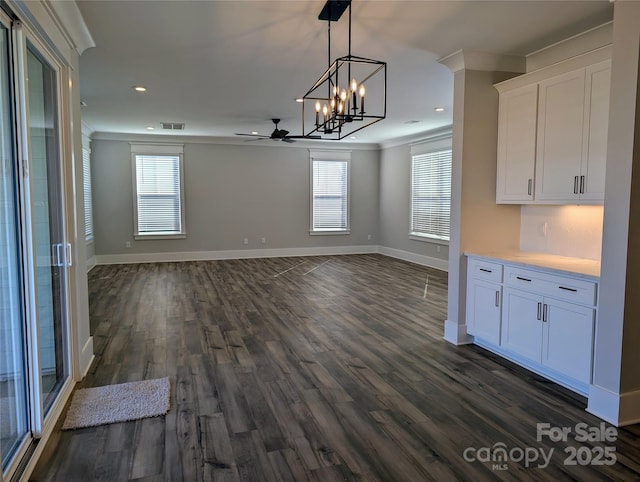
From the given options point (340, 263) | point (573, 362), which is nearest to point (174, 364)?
point (573, 362)

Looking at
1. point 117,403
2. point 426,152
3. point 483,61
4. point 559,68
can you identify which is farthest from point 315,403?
point 426,152

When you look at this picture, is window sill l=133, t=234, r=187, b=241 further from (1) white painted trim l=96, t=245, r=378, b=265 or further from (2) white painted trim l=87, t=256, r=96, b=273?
(2) white painted trim l=87, t=256, r=96, b=273

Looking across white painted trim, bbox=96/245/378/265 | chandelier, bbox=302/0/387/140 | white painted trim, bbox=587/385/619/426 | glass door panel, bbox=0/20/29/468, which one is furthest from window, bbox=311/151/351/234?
glass door panel, bbox=0/20/29/468

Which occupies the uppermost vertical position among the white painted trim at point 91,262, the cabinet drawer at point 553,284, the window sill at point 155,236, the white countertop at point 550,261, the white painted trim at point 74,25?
the white painted trim at point 74,25

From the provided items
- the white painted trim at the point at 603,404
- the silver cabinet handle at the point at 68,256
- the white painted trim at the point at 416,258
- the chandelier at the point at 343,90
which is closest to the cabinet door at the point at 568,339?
the white painted trim at the point at 603,404

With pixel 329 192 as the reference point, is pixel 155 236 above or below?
below

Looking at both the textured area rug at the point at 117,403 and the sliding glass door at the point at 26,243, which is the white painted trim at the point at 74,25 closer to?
the sliding glass door at the point at 26,243

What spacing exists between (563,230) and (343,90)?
2298 mm

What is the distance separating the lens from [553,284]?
3227 mm

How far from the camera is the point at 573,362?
10.1 feet

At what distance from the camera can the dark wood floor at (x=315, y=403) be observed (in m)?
2.26

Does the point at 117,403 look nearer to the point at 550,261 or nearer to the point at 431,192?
the point at 550,261

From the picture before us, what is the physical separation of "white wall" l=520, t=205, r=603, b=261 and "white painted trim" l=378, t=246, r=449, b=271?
412 cm

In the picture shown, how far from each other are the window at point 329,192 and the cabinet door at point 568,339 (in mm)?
7529
